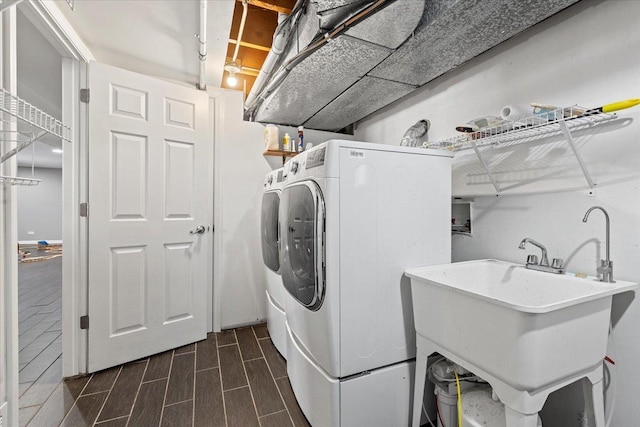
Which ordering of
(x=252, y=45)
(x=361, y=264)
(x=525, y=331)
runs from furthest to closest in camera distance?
(x=252, y=45) → (x=361, y=264) → (x=525, y=331)

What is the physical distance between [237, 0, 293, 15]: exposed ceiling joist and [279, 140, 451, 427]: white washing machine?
1.07m

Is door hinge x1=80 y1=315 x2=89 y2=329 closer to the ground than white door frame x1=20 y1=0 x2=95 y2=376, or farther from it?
closer to the ground

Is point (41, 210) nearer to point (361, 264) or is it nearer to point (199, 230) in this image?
point (199, 230)

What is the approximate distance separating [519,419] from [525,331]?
0.31 m

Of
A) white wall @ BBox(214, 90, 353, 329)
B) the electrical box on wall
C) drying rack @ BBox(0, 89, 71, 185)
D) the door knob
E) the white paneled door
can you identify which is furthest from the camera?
white wall @ BBox(214, 90, 353, 329)

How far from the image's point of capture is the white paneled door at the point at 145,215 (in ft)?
6.37

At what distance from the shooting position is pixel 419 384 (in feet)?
4.36

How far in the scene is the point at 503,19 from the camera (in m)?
1.38

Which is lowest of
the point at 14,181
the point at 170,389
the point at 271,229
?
the point at 170,389

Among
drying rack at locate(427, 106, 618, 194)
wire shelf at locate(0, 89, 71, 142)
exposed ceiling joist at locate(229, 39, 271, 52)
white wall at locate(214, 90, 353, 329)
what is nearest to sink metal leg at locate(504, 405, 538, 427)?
drying rack at locate(427, 106, 618, 194)

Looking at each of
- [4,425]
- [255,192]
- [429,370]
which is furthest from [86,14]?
[429,370]

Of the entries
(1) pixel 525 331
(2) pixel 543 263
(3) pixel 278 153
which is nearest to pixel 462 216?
(2) pixel 543 263

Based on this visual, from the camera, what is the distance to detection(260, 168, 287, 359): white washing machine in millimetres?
2086

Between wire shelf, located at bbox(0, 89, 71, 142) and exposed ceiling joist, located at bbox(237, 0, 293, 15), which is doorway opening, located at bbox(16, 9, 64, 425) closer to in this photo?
wire shelf, located at bbox(0, 89, 71, 142)
